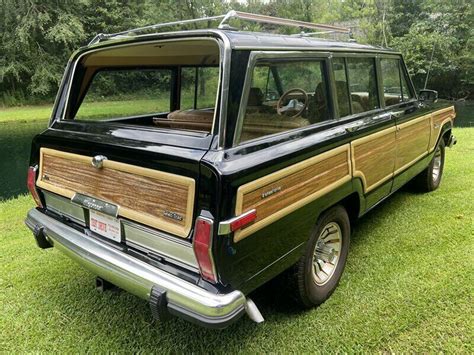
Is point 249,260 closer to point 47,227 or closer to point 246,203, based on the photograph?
point 246,203

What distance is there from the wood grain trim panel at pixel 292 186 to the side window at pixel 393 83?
1327mm

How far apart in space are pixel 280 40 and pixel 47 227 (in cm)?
207

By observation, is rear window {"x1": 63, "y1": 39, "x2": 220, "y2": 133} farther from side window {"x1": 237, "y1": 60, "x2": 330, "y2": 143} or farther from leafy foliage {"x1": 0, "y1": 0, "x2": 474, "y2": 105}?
leafy foliage {"x1": 0, "y1": 0, "x2": 474, "y2": 105}

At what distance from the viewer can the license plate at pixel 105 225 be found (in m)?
2.47

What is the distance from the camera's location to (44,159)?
2918mm

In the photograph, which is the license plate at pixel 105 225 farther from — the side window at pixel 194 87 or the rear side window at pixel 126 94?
the side window at pixel 194 87

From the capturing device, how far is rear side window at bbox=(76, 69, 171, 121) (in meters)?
3.26

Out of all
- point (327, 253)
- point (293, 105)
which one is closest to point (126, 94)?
point (293, 105)

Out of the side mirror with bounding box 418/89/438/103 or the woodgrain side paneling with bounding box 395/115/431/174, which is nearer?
the woodgrain side paneling with bounding box 395/115/431/174

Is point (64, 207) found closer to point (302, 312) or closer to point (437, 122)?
point (302, 312)

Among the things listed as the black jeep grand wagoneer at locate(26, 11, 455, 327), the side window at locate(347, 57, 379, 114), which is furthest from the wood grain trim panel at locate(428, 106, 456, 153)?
the side window at locate(347, 57, 379, 114)

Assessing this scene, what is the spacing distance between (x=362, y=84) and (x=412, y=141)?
111cm

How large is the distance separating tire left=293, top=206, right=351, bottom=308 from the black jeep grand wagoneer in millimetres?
12

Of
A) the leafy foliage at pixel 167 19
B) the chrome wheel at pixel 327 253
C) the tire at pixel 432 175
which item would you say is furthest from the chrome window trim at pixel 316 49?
the leafy foliage at pixel 167 19
